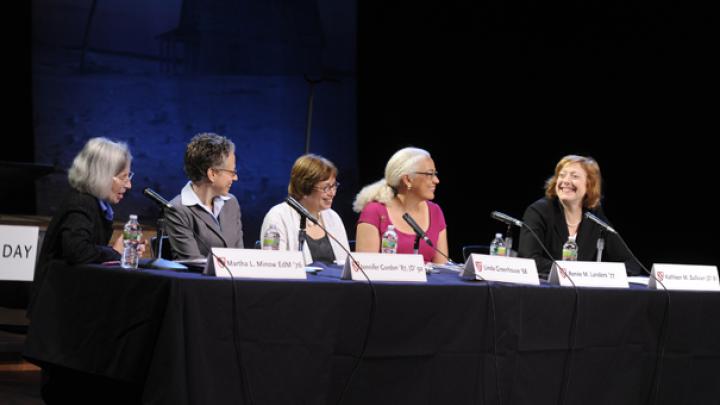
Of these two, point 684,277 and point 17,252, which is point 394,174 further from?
point 17,252

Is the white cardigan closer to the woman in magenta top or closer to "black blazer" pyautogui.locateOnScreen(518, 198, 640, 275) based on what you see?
the woman in magenta top

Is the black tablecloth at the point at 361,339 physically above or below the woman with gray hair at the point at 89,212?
below

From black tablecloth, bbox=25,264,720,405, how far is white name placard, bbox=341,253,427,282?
0.22 ft

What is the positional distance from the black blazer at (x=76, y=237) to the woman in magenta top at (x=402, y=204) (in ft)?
4.20

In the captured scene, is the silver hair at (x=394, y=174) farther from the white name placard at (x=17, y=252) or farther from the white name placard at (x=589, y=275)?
the white name placard at (x=17, y=252)

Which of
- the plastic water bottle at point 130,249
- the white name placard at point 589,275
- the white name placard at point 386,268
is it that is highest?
the plastic water bottle at point 130,249

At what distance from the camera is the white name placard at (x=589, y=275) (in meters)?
2.81

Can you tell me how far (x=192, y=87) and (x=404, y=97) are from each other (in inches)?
58.0

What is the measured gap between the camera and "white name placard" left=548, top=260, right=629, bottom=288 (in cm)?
281

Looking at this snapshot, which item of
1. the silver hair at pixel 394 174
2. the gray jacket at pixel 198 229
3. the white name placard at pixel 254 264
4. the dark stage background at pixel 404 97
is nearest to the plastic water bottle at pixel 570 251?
the silver hair at pixel 394 174

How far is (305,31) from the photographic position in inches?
244

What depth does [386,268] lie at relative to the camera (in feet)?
8.14

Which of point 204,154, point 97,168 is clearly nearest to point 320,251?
point 204,154

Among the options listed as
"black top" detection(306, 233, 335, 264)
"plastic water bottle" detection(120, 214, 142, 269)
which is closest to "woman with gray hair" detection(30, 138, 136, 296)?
"plastic water bottle" detection(120, 214, 142, 269)
